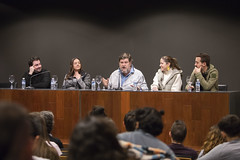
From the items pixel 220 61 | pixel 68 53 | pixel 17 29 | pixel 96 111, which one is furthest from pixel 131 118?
pixel 17 29

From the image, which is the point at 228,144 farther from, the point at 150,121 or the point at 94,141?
the point at 94,141

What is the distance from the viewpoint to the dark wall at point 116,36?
725 cm

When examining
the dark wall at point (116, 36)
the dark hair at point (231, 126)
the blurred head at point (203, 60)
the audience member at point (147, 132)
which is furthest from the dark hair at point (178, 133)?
the dark wall at point (116, 36)

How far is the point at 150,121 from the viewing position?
7.20 feet

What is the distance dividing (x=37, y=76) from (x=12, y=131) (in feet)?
18.1

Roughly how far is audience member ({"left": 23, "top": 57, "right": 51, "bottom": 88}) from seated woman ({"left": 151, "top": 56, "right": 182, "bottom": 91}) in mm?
1841

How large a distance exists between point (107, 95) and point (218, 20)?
2.98 m

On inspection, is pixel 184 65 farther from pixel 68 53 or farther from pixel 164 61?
pixel 68 53

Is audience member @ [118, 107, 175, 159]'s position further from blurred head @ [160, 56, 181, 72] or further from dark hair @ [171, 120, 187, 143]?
blurred head @ [160, 56, 181, 72]

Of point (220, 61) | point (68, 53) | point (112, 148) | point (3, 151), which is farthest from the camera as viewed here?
point (68, 53)

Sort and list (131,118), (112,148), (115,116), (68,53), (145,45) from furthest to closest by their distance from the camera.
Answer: (68,53) < (145,45) < (115,116) < (131,118) < (112,148)

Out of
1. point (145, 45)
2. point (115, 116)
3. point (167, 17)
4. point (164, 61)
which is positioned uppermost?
point (167, 17)

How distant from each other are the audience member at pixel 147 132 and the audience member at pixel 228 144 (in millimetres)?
676

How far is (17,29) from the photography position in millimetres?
8797
